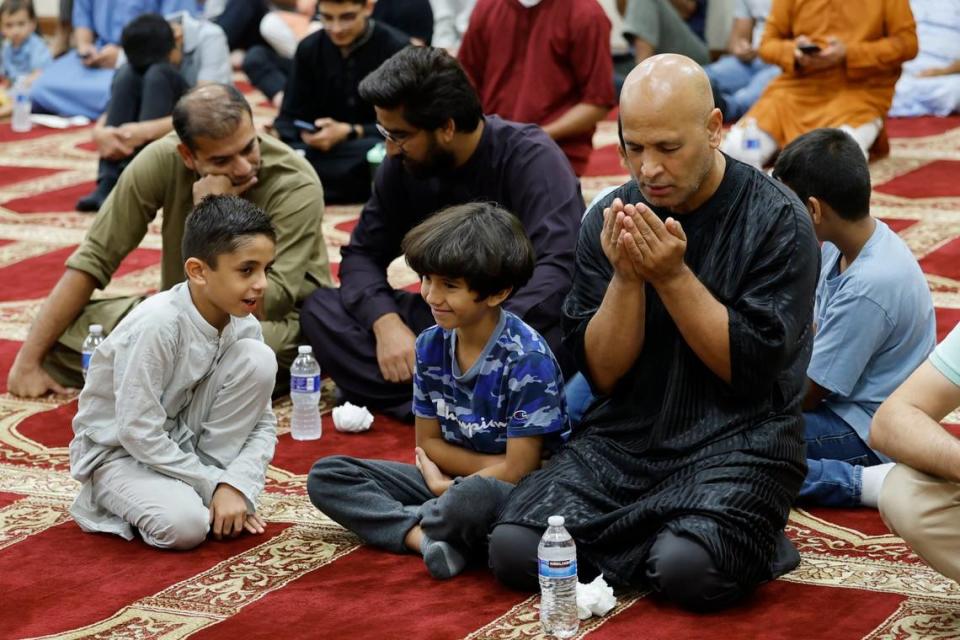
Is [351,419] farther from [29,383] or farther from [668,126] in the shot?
[668,126]

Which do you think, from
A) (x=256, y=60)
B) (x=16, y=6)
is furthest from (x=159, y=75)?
(x=16, y=6)

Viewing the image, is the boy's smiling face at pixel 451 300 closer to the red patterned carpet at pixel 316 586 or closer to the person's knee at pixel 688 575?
the red patterned carpet at pixel 316 586

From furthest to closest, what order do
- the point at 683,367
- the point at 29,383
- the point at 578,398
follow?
the point at 29,383 < the point at 578,398 < the point at 683,367

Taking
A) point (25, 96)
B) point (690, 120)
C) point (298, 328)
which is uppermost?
point (690, 120)

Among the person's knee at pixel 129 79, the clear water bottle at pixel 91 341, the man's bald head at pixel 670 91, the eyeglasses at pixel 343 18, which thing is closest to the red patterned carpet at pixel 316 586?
Result: the clear water bottle at pixel 91 341

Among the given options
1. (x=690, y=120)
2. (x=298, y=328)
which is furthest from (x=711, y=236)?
(x=298, y=328)

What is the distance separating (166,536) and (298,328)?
134 cm

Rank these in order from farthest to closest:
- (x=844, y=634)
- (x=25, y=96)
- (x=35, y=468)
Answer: (x=25, y=96)
(x=35, y=468)
(x=844, y=634)

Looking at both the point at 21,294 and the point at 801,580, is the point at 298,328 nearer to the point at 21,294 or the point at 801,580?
the point at 21,294

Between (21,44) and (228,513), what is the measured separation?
752 cm

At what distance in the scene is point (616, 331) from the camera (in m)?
3.05

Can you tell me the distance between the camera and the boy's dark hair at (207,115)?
417 centimetres

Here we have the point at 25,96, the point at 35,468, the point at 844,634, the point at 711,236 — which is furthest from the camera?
the point at 25,96

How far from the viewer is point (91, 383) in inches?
136
